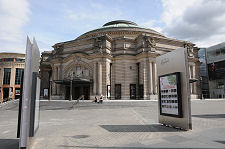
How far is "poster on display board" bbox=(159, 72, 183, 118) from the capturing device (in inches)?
353

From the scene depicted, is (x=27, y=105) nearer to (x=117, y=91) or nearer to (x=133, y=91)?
(x=117, y=91)

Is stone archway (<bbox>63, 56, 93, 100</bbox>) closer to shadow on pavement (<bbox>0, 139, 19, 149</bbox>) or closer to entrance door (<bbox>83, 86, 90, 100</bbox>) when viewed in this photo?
entrance door (<bbox>83, 86, 90, 100</bbox>)

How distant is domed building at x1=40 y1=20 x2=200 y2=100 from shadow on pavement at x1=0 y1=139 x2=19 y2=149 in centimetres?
2793

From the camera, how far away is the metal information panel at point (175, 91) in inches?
341

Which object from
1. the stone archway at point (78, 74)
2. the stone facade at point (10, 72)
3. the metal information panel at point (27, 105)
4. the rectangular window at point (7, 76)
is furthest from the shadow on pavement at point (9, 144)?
the rectangular window at point (7, 76)

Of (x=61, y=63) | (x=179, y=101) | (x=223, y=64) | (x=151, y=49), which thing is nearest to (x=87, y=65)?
(x=61, y=63)

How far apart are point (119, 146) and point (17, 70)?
3074 inches

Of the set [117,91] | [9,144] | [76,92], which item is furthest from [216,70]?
[9,144]

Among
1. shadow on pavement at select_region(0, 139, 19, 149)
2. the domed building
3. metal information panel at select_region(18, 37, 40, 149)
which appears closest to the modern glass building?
the domed building

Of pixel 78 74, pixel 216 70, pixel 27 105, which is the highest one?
pixel 216 70

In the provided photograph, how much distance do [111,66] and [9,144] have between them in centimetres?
3396

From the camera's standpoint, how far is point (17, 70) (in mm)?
71625

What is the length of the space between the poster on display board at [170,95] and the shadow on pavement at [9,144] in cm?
776

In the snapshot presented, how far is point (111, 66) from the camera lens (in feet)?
131
